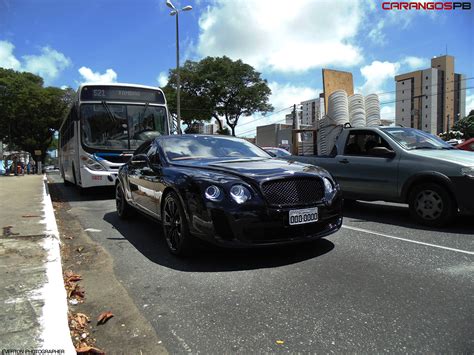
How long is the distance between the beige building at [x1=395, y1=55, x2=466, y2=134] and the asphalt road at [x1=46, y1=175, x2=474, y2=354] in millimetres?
76887

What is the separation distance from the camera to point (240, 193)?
4.05 metres

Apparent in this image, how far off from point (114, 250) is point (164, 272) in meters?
1.33

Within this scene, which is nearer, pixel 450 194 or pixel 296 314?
pixel 296 314

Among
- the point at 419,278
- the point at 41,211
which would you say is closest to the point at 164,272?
the point at 419,278

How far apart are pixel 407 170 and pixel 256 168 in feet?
9.97

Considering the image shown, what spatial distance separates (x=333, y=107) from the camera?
50.2 feet

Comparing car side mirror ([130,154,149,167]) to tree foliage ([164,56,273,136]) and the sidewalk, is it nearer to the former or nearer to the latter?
the sidewalk

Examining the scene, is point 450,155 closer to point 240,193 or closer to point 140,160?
point 240,193

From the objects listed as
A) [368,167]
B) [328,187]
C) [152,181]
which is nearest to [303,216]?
[328,187]

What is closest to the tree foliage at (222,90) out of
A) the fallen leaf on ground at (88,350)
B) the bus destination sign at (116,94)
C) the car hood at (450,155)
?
the bus destination sign at (116,94)

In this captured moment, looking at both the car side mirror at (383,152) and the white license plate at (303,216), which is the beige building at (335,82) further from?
the white license plate at (303,216)

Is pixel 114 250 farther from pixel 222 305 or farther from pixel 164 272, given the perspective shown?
pixel 222 305

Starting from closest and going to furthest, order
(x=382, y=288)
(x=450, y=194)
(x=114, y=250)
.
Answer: (x=382, y=288), (x=114, y=250), (x=450, y=194)

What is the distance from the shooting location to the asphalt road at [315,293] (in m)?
2.66
